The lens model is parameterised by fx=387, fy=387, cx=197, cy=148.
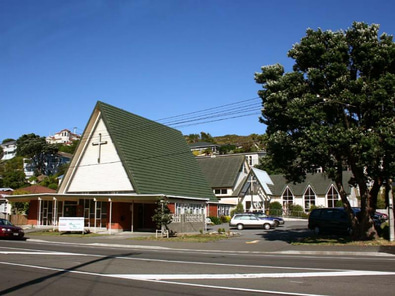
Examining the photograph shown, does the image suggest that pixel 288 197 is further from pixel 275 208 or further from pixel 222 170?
pixel 222 170

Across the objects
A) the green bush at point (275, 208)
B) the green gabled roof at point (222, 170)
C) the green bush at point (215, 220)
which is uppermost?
Answer: the green gabled roof at point (222, 170)

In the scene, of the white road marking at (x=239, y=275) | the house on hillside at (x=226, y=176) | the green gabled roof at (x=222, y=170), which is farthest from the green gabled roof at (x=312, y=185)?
the white road marking at (x=239, y=275)

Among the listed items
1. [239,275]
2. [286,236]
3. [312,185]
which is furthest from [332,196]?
[239,275]

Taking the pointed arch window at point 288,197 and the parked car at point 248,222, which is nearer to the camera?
the parked car at point 248,222

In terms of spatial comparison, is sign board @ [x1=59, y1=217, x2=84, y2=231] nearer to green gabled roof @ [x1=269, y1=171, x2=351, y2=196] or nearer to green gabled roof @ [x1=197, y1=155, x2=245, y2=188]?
green gabled roof @ [x1=197, y1=155, x2=245, y2=188]

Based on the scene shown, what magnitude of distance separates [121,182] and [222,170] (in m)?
25.4

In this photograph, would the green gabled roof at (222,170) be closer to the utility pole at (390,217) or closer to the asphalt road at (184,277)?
the utility pole at (390,217)

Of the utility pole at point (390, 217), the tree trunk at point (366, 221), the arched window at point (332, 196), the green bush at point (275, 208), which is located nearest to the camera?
the utility pole at point (390, 217)

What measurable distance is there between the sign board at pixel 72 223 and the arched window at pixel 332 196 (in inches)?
1494

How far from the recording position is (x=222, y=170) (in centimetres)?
5594

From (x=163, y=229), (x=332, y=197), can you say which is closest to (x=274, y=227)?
(x=163, y=229)

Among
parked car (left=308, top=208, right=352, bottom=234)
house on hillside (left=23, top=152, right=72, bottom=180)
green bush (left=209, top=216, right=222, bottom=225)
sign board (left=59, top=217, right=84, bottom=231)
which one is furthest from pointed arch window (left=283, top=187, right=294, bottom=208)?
house on hillside (left=23, top=152, right=72, bottom=180)

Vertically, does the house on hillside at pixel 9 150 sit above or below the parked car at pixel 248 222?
above

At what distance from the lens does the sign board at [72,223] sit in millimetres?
29297
